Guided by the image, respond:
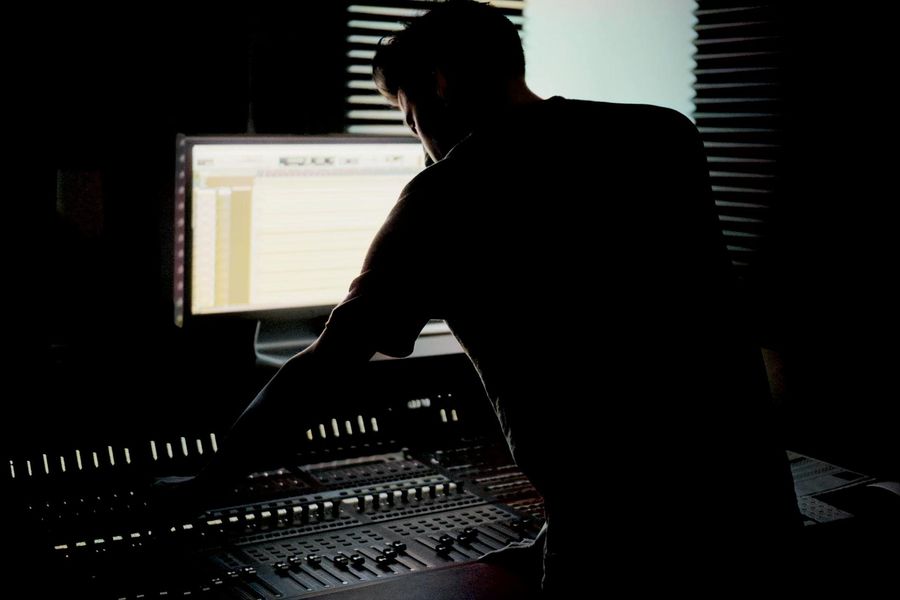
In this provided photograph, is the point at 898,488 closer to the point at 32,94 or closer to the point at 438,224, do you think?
the point at 438,224

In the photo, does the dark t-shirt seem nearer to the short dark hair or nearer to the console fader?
the short dark hair

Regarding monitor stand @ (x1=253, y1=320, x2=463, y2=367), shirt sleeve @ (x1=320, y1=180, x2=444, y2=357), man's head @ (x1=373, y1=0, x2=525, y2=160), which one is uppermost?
man's head @ (x1=373, y1=0, x2=525, y2=160)

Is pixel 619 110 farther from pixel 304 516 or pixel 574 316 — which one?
pixel 304 516

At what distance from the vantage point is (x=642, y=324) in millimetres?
1211

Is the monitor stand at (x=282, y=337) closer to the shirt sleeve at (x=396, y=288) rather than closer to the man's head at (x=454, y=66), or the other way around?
the man's head at (x=454, y=66)

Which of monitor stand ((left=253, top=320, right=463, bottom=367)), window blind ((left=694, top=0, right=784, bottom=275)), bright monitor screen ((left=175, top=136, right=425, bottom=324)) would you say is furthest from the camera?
window blind ((left=694, top=0, right=784, bottom=275))

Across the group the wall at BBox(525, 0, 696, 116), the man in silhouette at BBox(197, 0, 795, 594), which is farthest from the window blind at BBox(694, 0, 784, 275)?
the man in silhouette at BBox(197, 0, 795, 594)

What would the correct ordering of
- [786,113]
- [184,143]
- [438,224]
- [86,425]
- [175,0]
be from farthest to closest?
[786,113], [175,0], [184,143], [86,425], [438,224]

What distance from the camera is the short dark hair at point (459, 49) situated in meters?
1.38

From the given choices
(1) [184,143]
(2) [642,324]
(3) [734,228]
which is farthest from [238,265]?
(3) [734,228]

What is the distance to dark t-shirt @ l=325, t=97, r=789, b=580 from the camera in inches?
46.9

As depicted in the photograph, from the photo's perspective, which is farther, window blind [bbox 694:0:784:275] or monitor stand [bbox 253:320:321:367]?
window blind [bbox 694:0:784:275]

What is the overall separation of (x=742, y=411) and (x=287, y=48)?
4.53 ft

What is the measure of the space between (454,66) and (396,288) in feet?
1.25
